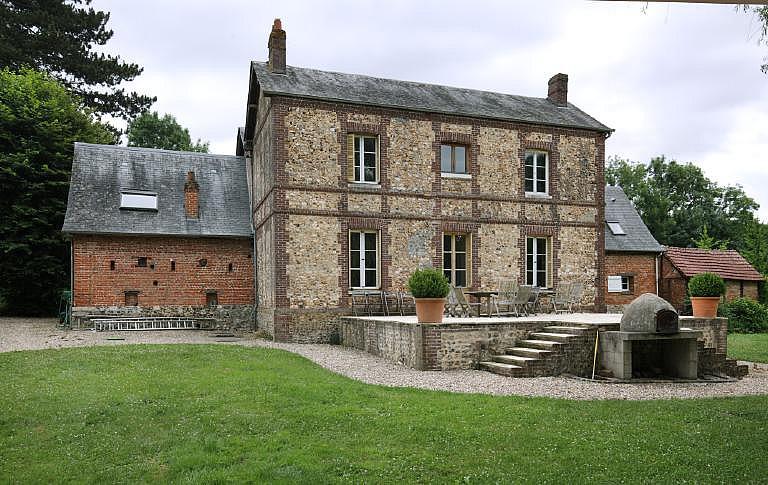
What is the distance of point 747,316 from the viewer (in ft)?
73.8

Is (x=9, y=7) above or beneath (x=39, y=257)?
above

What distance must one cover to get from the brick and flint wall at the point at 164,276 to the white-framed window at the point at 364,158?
495 centimetres

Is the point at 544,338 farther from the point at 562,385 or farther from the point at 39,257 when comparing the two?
the point at 39,257

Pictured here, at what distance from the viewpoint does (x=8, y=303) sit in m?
23.5

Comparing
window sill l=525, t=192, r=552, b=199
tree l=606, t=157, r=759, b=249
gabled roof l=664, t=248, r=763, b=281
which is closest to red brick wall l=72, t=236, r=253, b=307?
window sill l=525, t=192, r=552, b=199

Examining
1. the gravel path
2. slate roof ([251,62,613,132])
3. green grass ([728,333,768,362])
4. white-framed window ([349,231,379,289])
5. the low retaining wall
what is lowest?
green grass ([728,333,768,362])

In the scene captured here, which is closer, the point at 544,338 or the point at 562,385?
the point at 562,385

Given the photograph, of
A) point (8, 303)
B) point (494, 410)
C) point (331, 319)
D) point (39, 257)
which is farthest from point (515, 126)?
point (8, 303)

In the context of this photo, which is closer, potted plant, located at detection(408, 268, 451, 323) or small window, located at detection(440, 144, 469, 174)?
potted plant, located at detection(408, 268, 451, 323)

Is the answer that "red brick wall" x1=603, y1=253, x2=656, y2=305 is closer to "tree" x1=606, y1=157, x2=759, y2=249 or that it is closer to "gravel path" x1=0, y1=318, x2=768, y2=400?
"gravel path" x1=0, y1=318, x2=768, y2=400

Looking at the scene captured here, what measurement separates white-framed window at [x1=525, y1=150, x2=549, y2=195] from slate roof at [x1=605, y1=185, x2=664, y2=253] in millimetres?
5565

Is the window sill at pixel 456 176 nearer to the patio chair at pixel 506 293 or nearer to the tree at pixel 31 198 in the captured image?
the patio chair at pixel 506 293

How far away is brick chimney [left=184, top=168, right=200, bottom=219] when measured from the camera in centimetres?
1934

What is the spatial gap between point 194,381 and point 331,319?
22.6ft
